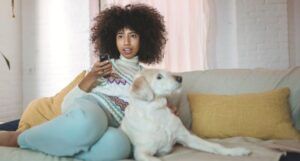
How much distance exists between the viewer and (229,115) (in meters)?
1.51

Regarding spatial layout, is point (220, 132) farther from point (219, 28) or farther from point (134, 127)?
point (219, 28)

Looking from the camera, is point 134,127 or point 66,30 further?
point 66,30

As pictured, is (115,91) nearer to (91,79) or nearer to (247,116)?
(91,79)

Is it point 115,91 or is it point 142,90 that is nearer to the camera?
point 142,90

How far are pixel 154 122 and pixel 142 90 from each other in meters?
0.13

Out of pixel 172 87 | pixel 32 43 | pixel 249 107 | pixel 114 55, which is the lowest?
pixel 249 107

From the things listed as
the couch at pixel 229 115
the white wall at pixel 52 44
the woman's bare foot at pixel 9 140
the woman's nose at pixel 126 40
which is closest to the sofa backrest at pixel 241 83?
the couch at pixel 229 115

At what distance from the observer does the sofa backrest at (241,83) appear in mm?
1579

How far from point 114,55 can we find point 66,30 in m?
1.39

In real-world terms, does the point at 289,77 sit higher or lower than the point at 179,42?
lower

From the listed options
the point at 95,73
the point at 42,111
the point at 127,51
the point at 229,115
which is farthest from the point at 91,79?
the point at 229,115

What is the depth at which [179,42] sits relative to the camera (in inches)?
106

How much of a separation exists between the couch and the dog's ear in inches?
9.0

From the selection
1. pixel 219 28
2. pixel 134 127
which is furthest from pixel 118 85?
pixel 219 28
